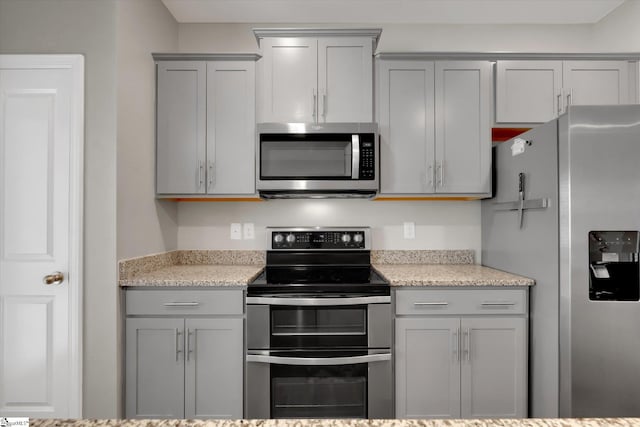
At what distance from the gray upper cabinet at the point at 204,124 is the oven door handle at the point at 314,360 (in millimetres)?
1007

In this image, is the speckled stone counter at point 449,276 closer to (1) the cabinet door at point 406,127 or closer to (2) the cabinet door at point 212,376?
(1) the cabinet door at point 406,127

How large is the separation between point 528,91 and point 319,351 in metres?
2.08

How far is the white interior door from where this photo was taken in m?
1.93

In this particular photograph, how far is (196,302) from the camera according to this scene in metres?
2.06

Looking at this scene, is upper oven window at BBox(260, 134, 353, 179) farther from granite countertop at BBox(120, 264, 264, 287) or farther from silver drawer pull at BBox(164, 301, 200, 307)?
silver drawer pull at BBox(164, 301, 200, 307)

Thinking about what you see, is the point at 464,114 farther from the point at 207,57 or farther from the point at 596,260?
the point at 207,57

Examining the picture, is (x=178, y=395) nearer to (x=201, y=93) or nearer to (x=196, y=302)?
(x=196, y=302)

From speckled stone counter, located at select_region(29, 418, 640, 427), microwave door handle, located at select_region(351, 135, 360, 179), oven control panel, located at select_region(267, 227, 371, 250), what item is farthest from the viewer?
oven control panel, located at select_region(267, 227, 371, 250)

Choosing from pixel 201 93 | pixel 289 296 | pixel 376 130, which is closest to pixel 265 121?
pixel 201 93

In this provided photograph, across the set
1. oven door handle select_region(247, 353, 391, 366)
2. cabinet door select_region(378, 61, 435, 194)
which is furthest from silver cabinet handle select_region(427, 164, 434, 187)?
oven door handle select_region(247, 353, 391, 366)

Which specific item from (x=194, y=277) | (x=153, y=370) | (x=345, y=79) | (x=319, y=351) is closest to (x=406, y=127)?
(x=345, y=79)

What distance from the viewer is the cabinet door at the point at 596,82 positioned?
243 cm

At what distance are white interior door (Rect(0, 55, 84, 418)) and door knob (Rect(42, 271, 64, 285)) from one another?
11 mm

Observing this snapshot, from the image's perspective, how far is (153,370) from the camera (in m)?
2.03
